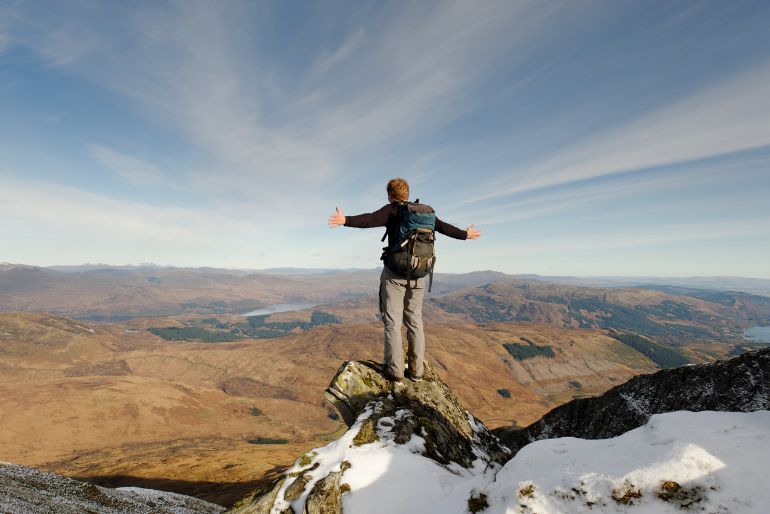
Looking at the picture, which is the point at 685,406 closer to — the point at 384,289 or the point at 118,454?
the point at 384,289

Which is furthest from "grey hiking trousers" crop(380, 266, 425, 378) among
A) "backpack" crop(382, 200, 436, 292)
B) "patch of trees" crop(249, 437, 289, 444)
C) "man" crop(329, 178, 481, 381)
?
"patch of trees" crop(249, 437, 289, 444)

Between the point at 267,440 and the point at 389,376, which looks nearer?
the point at 389,376

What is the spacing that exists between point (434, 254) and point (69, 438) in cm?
17417

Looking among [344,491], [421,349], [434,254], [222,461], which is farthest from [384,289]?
[222,461]

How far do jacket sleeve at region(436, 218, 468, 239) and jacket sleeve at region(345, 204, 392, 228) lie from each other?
5.99 ft

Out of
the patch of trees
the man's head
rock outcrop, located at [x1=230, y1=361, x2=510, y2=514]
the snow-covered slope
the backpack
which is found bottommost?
the patch of trees

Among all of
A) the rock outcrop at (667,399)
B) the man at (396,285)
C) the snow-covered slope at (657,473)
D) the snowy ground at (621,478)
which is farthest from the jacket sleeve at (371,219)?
the rock outcrop at (667,399)

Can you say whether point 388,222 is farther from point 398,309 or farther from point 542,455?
point 542,455

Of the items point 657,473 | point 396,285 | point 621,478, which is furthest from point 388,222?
point 657,473

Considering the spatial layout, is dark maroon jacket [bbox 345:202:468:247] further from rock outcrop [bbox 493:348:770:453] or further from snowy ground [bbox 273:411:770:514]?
rock outcrop [bbox 493:348:770:453]

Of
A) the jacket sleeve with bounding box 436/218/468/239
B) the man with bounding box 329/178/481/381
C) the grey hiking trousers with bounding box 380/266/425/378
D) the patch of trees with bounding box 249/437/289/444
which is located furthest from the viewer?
the patch of trees with bounding box 249/437/289/444

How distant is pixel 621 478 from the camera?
5363 millimetres

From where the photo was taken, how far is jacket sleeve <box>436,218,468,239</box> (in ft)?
36.6

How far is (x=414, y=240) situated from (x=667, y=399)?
10568mm
